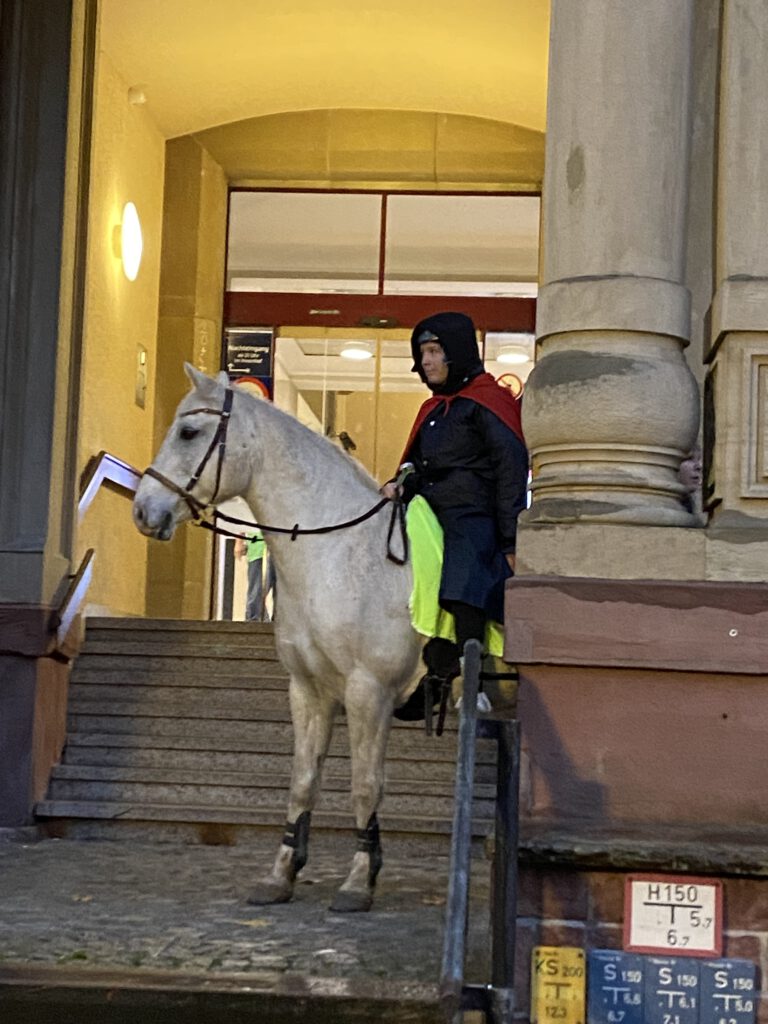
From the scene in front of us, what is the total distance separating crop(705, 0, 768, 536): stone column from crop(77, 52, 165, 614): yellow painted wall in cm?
615

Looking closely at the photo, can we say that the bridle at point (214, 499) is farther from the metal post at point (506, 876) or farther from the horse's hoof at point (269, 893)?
the metal post at point (506, 876)

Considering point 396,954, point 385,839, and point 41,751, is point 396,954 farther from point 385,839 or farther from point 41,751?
point 41,751

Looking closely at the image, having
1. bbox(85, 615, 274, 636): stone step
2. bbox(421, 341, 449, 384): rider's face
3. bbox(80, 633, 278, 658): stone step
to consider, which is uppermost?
bbox(421, 341, 449, 384): rider's face

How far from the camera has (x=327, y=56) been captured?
1230 cm

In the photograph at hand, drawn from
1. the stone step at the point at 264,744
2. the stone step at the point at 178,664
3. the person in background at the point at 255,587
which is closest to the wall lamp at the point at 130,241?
the person in background at the point at 255,587

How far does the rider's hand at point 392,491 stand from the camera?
642 cm

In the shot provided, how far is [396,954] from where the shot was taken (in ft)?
17.6

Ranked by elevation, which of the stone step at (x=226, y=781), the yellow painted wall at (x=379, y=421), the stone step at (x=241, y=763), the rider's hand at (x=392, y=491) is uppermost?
the yellow painted wall at (x=379, y=421)

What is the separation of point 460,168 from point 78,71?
5346mm

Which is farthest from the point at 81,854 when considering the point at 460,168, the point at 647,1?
the point at 460,168

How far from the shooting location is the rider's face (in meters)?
6.43

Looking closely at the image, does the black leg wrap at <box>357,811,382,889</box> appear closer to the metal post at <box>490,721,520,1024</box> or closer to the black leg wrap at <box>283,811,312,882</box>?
the black leg wrap at <box>283,811,312,882</box>

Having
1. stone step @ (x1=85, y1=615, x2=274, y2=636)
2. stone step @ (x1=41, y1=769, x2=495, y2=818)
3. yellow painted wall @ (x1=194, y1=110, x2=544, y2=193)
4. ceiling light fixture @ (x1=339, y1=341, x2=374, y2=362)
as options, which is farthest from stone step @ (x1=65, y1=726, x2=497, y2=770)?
yellow painted wall @ (x1=194, y1=110, x2=544, y2=193)

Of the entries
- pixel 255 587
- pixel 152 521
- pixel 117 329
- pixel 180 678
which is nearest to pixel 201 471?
pixel 152 521
